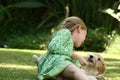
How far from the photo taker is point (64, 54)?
5.22 metres

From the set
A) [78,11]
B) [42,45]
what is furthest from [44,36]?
[78,11]

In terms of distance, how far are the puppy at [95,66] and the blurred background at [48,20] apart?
21.7ft

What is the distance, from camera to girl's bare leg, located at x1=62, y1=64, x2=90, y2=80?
16.3ft

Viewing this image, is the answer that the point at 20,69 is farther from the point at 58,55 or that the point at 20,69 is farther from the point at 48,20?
the point at 48,20

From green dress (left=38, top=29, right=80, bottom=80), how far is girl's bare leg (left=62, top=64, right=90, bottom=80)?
0.05 metres

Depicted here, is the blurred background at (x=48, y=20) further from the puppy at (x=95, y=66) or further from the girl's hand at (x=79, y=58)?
the girl's hand at (x=79, y=58)

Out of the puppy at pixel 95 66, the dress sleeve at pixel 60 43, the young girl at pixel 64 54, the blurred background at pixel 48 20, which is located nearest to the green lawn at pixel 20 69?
the puppy at pixel 95 66

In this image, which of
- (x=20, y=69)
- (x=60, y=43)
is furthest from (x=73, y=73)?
(x=20, y=69)

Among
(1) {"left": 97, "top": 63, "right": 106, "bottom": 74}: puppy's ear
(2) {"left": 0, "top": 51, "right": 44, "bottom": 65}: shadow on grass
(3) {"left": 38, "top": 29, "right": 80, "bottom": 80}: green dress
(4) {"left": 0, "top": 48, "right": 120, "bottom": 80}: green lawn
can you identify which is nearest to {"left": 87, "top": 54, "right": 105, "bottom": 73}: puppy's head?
(1) {"left": 97, "top": 63, "right": 106, "bottom": 74}: puppy's ear

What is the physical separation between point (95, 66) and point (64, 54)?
1.10m

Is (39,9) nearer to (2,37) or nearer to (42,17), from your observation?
(42,17)

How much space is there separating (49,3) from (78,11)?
1.11 meters

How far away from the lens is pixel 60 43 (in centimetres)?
523

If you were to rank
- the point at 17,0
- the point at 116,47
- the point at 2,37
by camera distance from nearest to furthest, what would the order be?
the point at 116,47 < the point at 2,37 < the point at 17,0
